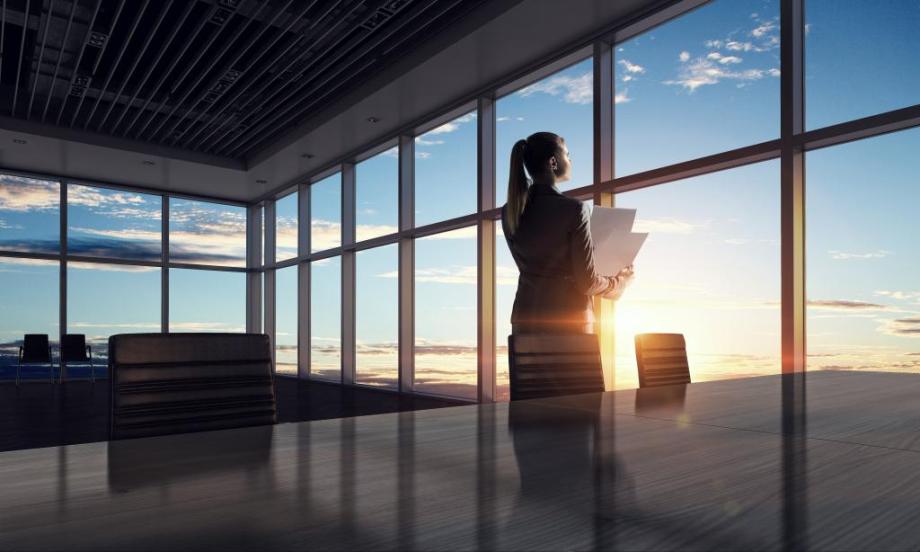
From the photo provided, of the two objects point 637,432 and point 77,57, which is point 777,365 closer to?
point 637,432

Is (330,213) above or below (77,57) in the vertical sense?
below

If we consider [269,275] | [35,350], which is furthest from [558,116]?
[35,350]

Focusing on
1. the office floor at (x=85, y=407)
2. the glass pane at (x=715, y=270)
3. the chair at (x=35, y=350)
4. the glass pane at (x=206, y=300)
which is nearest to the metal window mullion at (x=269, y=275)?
the glass pane at (x=206, y=300)

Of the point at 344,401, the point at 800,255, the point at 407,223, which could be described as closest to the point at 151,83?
the point at 407,223

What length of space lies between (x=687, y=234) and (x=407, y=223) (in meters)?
3.85

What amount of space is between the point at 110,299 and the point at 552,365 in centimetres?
1055

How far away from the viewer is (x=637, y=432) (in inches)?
38.2

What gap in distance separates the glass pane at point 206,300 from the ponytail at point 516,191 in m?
9.74

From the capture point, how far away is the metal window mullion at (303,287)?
1009 centimetres

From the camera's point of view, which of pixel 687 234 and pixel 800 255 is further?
pixel 687 234

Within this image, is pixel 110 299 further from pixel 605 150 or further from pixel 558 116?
pixel 605 150

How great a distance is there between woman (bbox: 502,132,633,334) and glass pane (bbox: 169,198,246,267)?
10.2m

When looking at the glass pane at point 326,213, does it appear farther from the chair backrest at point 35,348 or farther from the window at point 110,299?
the chair backrest at point 35,348

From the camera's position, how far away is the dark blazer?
2.15m
